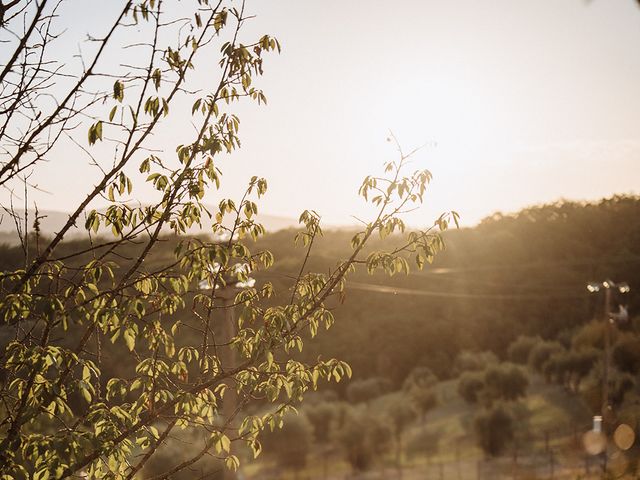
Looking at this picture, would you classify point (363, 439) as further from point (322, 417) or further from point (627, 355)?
point (627, 355)

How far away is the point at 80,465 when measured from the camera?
4.29 m

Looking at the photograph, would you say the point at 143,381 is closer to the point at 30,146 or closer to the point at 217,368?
the point at 217,368

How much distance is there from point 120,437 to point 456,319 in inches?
1399

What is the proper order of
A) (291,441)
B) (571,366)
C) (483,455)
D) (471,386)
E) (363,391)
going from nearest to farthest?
(483,455)
(291,441)
(471,386)
(571,366)
(363,391)

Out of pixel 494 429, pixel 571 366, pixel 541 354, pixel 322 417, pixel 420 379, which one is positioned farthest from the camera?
pixel 541 354

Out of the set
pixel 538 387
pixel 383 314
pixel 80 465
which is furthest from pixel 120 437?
pixel 383 314

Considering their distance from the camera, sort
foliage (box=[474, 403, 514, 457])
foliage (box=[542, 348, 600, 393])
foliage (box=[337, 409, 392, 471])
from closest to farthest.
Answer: foliage (box=[337, 409, 392, 471]) → foliage (box=[474, 403, 514, 457]) → foliage (box=[542, 348, 600, 393])

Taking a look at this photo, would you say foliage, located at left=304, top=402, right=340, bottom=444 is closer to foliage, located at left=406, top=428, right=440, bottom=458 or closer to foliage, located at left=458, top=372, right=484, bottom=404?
foliage, located at left=406, top=428, right=440, bottom=458

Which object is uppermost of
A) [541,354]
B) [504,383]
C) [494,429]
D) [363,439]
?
[541,354]

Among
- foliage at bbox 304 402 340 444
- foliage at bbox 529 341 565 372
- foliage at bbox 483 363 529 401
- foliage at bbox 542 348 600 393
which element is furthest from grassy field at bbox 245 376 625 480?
foliage at bbox 529 341 565 372

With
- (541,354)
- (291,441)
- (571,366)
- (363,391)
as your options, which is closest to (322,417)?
(291,441)

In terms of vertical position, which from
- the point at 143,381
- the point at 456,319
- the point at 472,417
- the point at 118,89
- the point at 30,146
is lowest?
the point at 472,417

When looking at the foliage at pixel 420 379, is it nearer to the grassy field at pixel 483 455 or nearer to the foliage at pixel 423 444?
the grassy field at pixel 483 455

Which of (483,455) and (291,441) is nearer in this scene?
(483,455)
